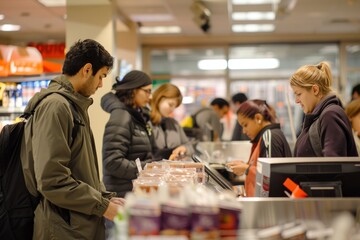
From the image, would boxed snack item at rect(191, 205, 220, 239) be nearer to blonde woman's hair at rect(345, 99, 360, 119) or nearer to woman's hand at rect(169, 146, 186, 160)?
woman's hand at rect(169, 146, 186, 160)

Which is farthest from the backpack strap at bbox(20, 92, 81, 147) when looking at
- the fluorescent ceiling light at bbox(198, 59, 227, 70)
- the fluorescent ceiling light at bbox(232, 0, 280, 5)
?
the fluorescent ceiling light at bbox(198, 59, 227, 70)

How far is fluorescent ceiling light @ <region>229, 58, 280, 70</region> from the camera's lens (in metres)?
12.3

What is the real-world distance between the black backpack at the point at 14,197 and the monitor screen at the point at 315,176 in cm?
95

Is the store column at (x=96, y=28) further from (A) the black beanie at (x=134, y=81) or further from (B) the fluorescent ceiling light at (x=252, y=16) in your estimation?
(A) the black beanie at (x=134, y=81)

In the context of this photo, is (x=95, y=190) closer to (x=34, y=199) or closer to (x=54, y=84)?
(x=34, y=199)

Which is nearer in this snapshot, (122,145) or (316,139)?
(316,139)

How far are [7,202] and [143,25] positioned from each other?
7745 millimetres

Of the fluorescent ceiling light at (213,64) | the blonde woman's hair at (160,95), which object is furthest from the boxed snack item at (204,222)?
the fluorescent ceiling light at (213,64)

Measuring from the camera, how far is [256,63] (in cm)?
1233

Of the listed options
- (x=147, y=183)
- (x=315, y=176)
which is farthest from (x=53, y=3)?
(x=315, y=176)

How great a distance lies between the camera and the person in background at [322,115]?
8.74 ft

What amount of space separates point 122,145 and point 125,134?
82mm

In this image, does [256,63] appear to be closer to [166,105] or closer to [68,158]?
[166,105]

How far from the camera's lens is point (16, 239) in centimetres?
236
